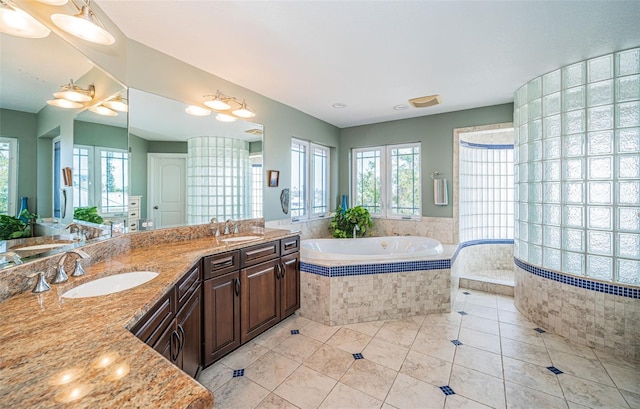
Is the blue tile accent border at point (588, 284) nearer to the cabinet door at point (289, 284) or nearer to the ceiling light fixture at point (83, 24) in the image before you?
the cabinet door at point (289, 284)

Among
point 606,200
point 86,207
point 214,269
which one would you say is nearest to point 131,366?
point 214,269

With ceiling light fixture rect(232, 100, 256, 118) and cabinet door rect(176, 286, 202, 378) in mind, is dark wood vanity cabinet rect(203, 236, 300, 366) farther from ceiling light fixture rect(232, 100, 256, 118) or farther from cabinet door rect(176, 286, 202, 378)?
ceiling light fixture rect(232, 100, 256, 118)

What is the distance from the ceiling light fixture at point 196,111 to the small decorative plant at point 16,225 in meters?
1.53

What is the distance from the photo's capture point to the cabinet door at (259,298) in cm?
230

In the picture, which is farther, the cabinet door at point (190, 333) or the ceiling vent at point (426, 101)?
the ceiling vent at point (426, 101)

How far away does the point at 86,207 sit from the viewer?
5.71 feet

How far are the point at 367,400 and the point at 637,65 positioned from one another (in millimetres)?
3263

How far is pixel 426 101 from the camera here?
338 cm

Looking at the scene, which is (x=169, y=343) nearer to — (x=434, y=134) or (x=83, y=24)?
(x=83, y=24)

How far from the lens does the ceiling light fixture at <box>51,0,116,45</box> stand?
1285 millimetres

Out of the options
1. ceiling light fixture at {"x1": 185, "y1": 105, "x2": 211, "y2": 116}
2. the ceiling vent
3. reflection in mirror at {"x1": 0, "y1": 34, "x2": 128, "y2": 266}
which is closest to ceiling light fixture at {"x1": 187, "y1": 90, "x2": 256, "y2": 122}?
ceiling light fixture at {"x1": 185, "y1": 105, "x2": 211, "y2": 116}

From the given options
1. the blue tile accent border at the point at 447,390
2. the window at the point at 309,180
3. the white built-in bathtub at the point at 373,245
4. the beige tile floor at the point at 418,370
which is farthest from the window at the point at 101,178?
the blue tile accent border at the point at 447,390

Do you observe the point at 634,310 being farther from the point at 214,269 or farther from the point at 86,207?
the point at 86,207

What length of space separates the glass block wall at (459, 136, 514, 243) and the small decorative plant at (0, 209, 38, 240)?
4.78 m
